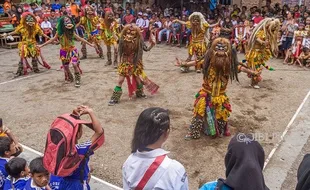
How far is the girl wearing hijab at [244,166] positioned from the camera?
2.19 m

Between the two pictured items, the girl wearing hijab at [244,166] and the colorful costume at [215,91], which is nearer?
the girl wearing hijab at [244,166]

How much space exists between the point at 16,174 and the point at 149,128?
1.71 m

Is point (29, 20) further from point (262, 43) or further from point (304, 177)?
point (304, 177)

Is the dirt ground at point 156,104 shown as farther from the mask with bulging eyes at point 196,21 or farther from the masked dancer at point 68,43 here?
the mask with bulging eyes at point 196,21

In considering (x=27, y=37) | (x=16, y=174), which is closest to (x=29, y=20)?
(x=27, y=37)

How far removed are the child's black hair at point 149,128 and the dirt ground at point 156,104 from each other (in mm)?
2345

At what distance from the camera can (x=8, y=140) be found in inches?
148

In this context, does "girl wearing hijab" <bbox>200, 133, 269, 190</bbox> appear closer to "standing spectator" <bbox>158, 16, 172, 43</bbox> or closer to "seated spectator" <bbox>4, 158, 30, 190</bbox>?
"seated spectator" <bbox>4, 158, 30, 190</bbox>

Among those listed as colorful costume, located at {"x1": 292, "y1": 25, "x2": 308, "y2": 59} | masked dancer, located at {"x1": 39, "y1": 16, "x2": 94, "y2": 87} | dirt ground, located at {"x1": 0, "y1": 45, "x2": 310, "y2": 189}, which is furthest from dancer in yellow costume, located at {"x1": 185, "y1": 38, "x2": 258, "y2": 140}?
colorful costume, located at {"x1": 292, "y1": 25, "x2": 308, "y2": 59}

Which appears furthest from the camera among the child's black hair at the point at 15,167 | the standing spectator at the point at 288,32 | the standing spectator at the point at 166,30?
the standing spectator at the point at 166,30

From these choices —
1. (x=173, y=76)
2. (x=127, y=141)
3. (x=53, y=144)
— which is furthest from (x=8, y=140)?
(x=173, y=76)

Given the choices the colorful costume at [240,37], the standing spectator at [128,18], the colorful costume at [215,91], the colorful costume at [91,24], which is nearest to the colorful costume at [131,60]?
the colorful costume at [215,91]

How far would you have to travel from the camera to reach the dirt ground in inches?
213

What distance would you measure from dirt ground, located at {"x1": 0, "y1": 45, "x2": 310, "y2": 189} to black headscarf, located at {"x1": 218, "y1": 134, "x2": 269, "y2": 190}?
97.6 inches
